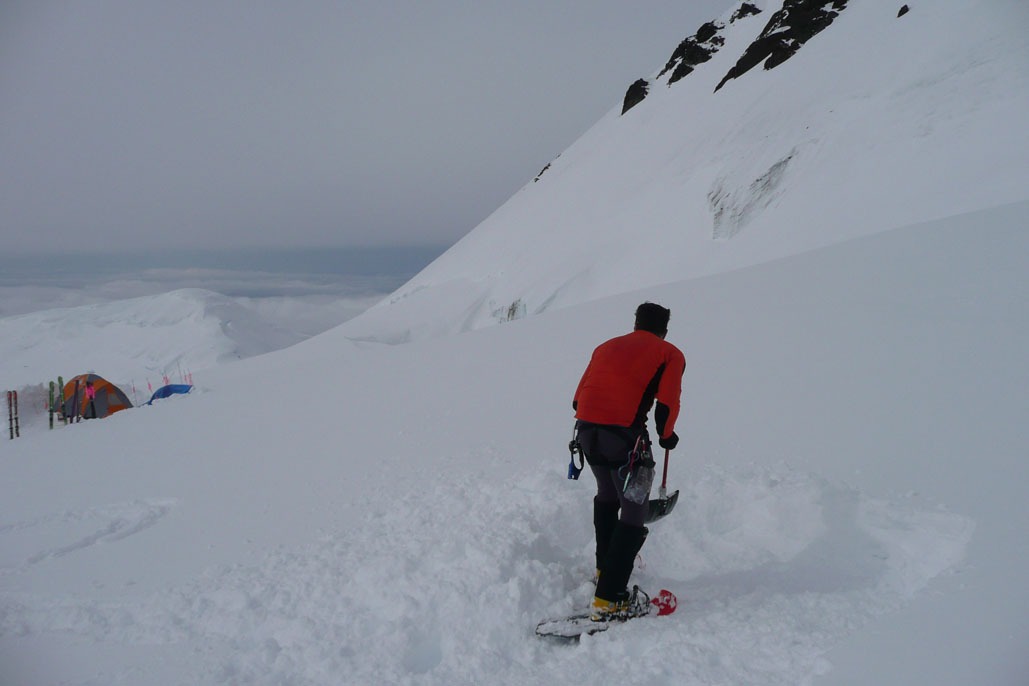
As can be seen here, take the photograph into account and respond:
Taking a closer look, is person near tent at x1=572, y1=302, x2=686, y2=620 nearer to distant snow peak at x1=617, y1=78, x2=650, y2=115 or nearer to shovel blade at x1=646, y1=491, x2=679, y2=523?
shovel blade at x1=646, y1=491, x2=679, y2=523

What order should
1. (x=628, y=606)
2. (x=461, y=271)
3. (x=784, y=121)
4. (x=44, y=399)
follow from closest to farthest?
1. (x=628, y=606)
2. (x=784, y=121)
3. (x=44, y=399)
4. (x=461, y=271)

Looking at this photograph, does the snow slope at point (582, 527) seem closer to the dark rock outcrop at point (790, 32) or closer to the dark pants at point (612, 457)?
the dark pants at point (612, 457)

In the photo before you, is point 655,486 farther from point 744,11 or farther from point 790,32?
point 744,11

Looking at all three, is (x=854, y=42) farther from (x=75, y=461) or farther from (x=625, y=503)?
(x=75, y=461)

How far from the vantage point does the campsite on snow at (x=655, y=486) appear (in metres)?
2.64

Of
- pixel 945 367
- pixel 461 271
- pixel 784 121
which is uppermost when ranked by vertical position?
pixel 784 121

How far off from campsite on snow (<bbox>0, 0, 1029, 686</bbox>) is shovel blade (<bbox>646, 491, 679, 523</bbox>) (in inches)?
20.2

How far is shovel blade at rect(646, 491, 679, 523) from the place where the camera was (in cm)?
311

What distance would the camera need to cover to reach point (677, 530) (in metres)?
3.79

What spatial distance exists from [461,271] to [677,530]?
1364 inches

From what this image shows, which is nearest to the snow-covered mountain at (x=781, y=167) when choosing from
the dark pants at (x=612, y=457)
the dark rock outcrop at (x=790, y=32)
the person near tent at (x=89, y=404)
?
the dark rock outcrop at (x=790, y=32)

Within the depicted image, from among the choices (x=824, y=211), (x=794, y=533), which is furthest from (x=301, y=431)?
(x=824, y=211)

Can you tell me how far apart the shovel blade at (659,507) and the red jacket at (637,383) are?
1.42ft

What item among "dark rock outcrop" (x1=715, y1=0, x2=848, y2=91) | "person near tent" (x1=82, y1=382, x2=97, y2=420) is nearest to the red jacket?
"person near tent" (x1=82, y1=382, x2=97, y2=420)
